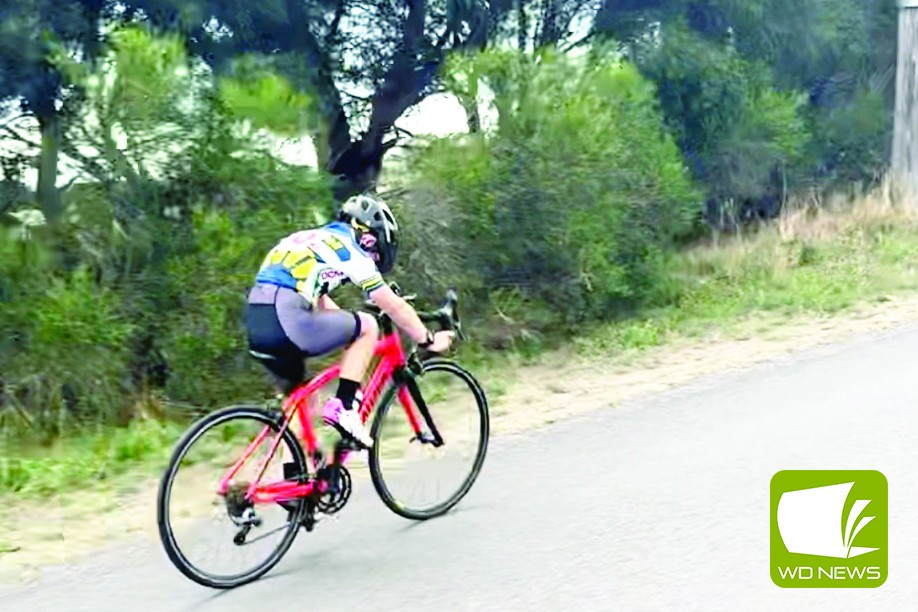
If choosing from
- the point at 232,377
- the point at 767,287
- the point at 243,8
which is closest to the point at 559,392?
the point at 232,377

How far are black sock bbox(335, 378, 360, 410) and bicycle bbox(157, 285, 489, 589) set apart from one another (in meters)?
0.07

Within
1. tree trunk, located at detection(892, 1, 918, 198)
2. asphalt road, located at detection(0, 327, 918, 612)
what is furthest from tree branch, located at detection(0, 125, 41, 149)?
tree trunk, located at detection(892, 1, 918, 198)

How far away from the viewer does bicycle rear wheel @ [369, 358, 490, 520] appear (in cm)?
589

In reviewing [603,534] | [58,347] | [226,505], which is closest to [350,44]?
[58,347]

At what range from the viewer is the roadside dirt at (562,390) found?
231 inches

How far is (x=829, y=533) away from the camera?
5203 mm

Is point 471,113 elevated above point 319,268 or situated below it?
above

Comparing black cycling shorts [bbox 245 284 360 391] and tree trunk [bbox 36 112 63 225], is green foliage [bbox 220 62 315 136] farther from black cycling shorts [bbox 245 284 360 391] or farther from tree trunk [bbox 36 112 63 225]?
black cycling shorts [bbox 245 284 360 391]

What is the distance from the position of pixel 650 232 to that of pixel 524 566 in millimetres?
7204

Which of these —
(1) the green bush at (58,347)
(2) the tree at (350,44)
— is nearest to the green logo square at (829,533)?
(1) the green bush at (58,347)

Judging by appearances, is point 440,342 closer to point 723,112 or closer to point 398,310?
point 398,310

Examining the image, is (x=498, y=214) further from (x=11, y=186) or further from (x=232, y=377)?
(x=11, y=186)

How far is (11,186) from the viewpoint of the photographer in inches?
392

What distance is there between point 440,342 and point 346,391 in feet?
1.61
